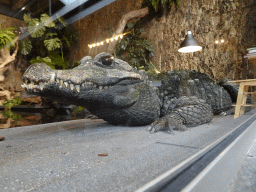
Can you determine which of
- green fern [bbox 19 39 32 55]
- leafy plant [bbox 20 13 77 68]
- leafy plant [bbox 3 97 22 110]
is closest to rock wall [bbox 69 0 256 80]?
leafy plant [bbox 20 13 77 68]

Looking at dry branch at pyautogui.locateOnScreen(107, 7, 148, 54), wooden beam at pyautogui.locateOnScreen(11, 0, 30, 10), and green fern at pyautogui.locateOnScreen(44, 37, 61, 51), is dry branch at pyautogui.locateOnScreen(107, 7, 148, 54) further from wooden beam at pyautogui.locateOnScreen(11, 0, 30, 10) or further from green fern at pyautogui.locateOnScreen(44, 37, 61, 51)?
wooden beam at pyautogui.locateOnScreen(11, 0, 30, 10)

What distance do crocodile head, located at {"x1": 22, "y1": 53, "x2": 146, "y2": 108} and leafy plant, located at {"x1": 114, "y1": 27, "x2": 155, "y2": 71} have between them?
91mm

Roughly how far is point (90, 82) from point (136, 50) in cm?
76

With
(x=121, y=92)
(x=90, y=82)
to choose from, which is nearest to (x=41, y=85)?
(x=90, y=82)

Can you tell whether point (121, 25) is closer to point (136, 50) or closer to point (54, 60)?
point (136, 50)

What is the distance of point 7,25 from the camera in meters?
1.35

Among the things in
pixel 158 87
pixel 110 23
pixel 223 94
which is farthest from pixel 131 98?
pixel 223 94

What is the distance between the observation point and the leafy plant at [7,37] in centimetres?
137

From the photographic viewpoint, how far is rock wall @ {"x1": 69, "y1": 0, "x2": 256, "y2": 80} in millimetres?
1779

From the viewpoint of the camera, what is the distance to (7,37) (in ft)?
4.68

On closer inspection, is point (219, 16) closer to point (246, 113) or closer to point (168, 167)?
point (246, 113)

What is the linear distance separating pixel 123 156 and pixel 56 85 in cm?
85

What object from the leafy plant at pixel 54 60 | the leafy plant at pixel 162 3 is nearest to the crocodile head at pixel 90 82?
the leafy plant at pixel 54 60

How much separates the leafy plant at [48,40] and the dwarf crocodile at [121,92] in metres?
0.26
